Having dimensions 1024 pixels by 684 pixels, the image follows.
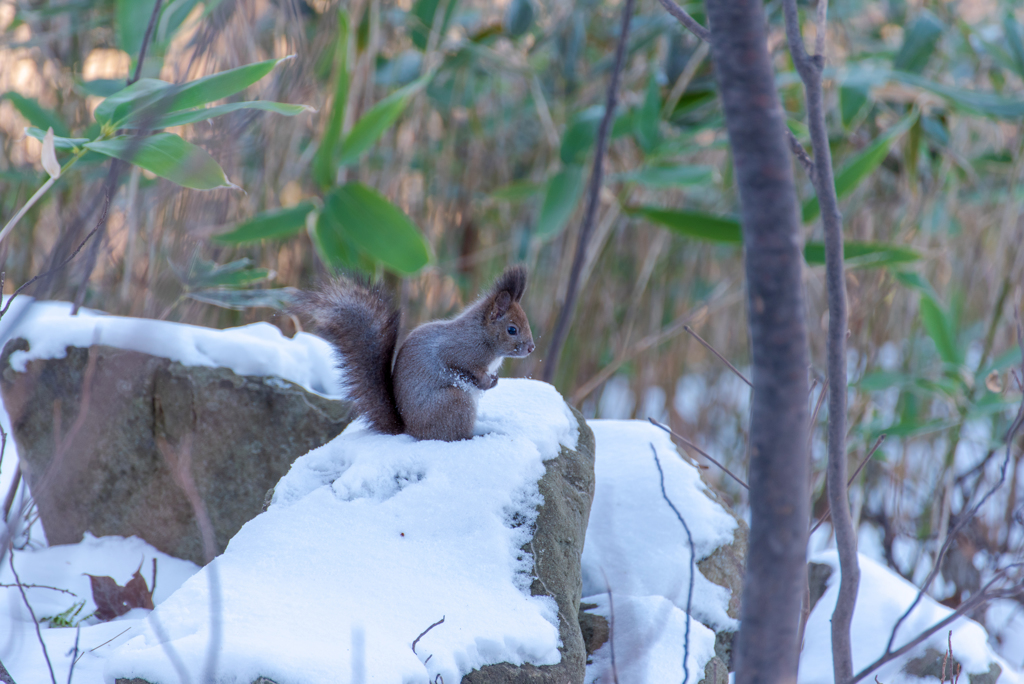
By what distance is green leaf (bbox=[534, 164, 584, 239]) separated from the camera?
8.27 feet

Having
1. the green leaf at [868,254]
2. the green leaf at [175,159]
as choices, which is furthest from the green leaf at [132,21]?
the green leaf at [868,254]

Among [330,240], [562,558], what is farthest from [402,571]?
[330,240]

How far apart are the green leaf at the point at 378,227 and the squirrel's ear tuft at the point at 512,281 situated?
0.65 m

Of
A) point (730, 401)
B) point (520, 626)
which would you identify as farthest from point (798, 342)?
point (730, 401)

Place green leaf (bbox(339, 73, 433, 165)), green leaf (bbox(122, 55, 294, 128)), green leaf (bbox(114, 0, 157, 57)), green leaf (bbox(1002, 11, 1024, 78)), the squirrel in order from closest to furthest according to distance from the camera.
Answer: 1. green leaf (bbox(122, 55, 294, 128))
2. the squirrel
3. green leaf (bbox(114, 0, 157, 57))
4. green leaf (bbox(339, 73, 433, 165))
5. green leaf (bbox(1002, 11, 1024, 78))

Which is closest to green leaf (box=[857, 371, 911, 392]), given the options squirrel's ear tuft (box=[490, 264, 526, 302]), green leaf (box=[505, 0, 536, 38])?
squirrel's ear tuft (box=[490, 264, 526, 302])

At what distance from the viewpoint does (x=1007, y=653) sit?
8.95 feet

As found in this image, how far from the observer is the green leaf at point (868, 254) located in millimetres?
2389

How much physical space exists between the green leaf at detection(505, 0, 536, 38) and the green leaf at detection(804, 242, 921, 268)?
122 cm

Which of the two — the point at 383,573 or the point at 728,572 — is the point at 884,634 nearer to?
the point at 728,572

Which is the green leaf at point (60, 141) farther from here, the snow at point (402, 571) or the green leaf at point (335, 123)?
the green leaf at point (335, 123)

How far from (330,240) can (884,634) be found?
1.83 metres

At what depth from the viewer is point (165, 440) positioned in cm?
168

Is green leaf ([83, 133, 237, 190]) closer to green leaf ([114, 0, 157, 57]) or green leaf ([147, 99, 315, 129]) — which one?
green leaf ([147, 99, 315, 129])
